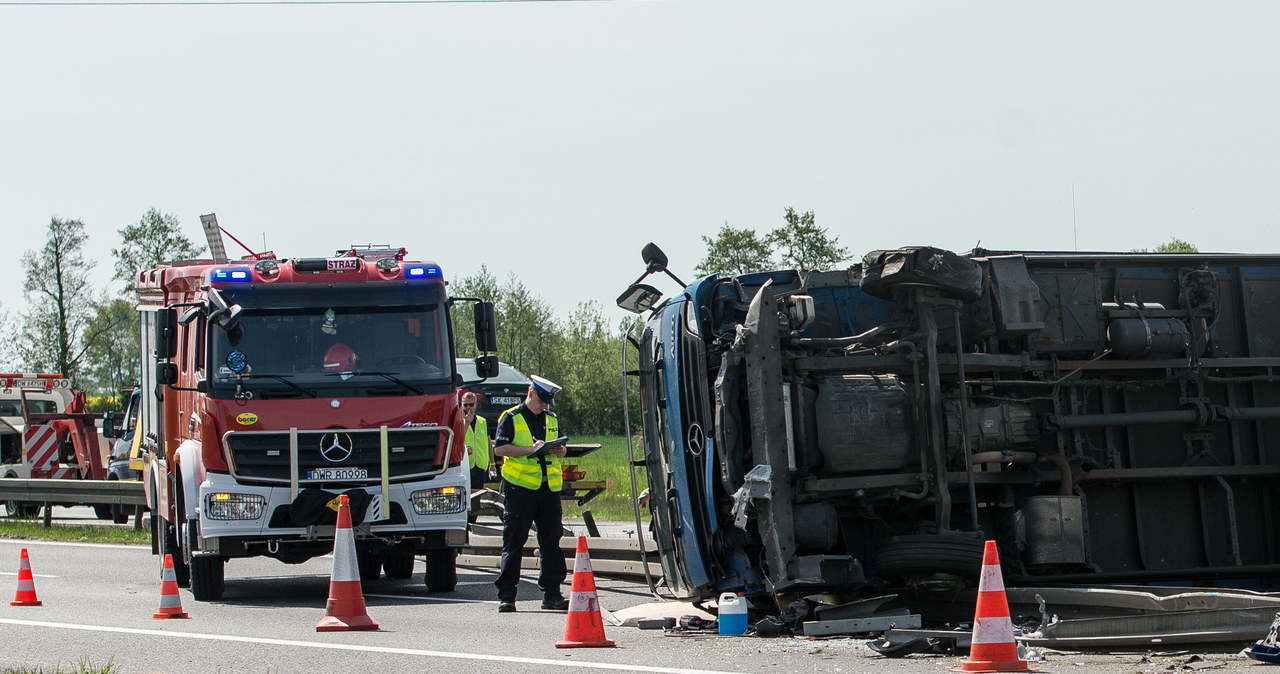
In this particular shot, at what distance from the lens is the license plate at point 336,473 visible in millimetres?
12180

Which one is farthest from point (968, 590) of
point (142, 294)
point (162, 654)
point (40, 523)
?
point (40, 523)

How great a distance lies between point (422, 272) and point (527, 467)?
6.96ft

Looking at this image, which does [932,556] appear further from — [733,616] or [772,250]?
[772,250]

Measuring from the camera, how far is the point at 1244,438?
32.6ft

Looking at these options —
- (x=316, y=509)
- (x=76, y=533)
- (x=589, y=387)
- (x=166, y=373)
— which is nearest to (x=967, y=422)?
(x=316, y=509)

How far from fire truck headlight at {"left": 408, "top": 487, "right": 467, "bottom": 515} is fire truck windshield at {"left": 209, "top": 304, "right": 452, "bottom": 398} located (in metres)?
0.80

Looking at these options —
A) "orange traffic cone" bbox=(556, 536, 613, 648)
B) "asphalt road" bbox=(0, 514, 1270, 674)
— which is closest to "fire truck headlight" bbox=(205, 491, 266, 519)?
"asphalt road" bbox=(0, 514, 1270, 674)

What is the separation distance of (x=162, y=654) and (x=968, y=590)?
14.7 ft

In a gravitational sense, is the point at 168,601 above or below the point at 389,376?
below

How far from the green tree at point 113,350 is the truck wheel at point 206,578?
212 feet

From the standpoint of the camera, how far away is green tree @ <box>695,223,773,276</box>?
50125 mm

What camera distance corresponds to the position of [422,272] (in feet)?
41.5

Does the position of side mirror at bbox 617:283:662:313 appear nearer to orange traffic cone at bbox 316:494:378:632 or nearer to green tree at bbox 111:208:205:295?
orange traffic cone at bbox 316:494:378:632

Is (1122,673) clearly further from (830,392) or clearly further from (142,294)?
(142,294)
